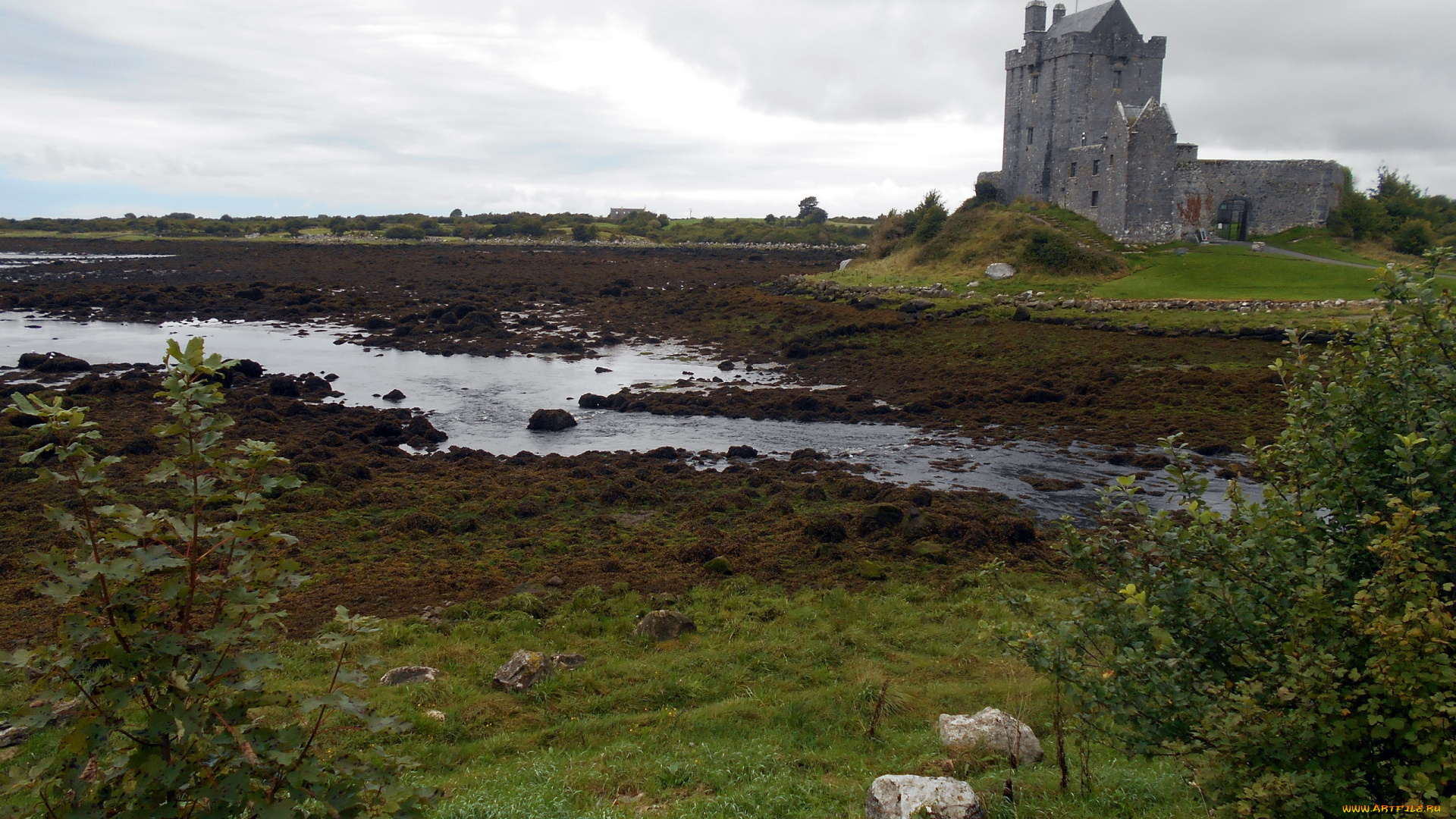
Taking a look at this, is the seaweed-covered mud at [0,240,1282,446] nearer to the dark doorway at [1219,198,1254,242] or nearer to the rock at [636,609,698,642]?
the rock at [636,609,698,642]

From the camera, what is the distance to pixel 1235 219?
46.8m

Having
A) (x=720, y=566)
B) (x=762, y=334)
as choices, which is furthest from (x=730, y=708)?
(x=762, y=334)

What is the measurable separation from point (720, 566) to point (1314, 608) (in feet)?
33.8

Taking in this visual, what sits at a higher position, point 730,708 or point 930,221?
point 930,221

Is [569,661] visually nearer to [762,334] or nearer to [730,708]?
[730,708]

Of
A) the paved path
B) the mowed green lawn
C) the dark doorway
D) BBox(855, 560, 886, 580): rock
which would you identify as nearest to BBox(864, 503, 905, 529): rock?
BBox(855, 560, 886, 580): rock

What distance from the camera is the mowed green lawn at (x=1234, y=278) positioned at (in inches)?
1346

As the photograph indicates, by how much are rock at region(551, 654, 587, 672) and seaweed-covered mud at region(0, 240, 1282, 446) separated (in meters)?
15.9

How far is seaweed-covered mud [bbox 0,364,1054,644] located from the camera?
13.1 metres

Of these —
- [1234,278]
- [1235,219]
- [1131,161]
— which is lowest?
[1234,278]

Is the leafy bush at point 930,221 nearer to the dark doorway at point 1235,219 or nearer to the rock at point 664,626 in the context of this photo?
the dark doorway at point 1235,219

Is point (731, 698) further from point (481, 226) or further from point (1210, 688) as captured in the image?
point (481, 226)

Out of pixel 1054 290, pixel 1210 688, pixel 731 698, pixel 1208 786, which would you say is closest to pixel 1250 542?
pixel 1210 688

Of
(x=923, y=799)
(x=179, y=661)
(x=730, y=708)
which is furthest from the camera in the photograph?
Result: (x=730, y=708)
